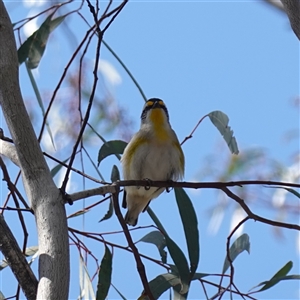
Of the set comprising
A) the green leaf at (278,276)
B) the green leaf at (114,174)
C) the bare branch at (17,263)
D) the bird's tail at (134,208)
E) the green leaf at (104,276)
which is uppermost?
the bird's tail at (134,208)

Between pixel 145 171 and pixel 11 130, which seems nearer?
pixel 11 130

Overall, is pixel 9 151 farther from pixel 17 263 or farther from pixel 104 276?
pixel 104 276

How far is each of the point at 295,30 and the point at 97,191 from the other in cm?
64

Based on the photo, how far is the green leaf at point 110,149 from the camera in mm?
2252

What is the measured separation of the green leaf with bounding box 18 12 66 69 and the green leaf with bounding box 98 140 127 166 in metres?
0.55

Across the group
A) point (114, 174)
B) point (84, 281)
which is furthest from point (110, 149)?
point (84, 281)

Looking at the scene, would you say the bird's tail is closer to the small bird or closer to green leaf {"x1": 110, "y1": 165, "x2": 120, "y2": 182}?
the small bird

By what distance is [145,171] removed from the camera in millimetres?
2723

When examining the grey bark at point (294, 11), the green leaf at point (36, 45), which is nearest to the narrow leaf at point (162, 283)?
the grey bark at point (294, 11)

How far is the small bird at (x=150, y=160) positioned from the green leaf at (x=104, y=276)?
696 millimetres

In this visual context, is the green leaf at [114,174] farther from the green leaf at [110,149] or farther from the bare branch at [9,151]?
the bare branch at [9,151]

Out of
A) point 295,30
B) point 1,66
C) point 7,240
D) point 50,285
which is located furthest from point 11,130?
point 295,30

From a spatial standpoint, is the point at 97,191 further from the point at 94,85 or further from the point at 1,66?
the point at 1,66

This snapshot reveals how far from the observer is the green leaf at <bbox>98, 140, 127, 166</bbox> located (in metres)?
2.25
